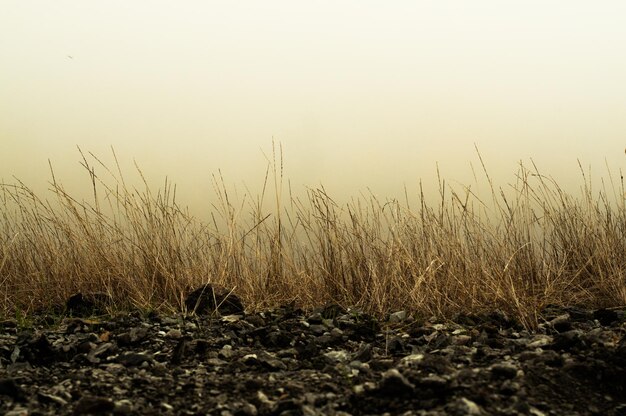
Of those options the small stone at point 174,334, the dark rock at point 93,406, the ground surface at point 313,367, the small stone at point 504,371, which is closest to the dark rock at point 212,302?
the ground surface at point 313,367

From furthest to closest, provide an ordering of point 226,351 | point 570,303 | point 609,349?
point 570,303 → point 226,351 → point 609,349

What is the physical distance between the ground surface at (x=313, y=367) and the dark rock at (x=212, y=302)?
195 mm

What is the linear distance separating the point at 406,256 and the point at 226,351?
1824mm

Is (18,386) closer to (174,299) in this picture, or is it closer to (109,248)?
(174,299)

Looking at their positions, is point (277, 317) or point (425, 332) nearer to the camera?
point (425, 332)

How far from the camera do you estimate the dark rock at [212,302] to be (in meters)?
3.90

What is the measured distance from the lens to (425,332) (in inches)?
138

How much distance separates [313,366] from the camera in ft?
9.06

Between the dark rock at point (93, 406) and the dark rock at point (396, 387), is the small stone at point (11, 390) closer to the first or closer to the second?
the dark rock at point (93, 406)

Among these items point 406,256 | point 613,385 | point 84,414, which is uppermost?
point 406,256

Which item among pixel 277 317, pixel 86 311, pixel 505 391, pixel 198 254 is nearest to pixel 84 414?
pixel 505 391

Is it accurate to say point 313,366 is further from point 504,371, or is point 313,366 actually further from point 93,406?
point 93,406

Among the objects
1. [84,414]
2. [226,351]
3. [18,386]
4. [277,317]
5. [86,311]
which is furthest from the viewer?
[86,311]

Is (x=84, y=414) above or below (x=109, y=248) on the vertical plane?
below
